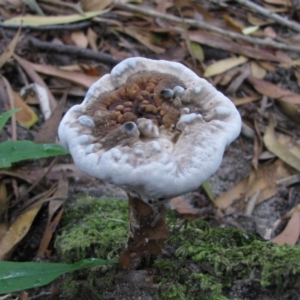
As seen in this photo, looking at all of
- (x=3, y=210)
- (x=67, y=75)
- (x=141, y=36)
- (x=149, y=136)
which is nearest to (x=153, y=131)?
(x=149, y=136)

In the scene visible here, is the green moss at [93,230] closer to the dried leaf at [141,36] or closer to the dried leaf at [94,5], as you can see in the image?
the dried leaf at [141,36]

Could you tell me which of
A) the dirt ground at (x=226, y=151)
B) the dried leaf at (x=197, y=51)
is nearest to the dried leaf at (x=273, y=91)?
the dirt ground at (x=226, y=151)

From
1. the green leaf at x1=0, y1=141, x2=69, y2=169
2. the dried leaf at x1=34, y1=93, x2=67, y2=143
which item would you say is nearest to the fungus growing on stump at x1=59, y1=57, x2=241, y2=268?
the green leaf at x1=0, y1=141, x2=69, y2=169

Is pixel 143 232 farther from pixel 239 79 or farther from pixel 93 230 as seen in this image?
pixel 239 79

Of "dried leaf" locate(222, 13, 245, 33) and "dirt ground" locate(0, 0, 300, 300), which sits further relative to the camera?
"dried leaf" locate(222, 13, 245, 33)

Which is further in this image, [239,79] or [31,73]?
[239,79]

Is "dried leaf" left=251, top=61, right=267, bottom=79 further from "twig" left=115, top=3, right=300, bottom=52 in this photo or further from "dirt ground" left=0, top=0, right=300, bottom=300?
"twig" left=115, top=3, right=300, bottom=52
